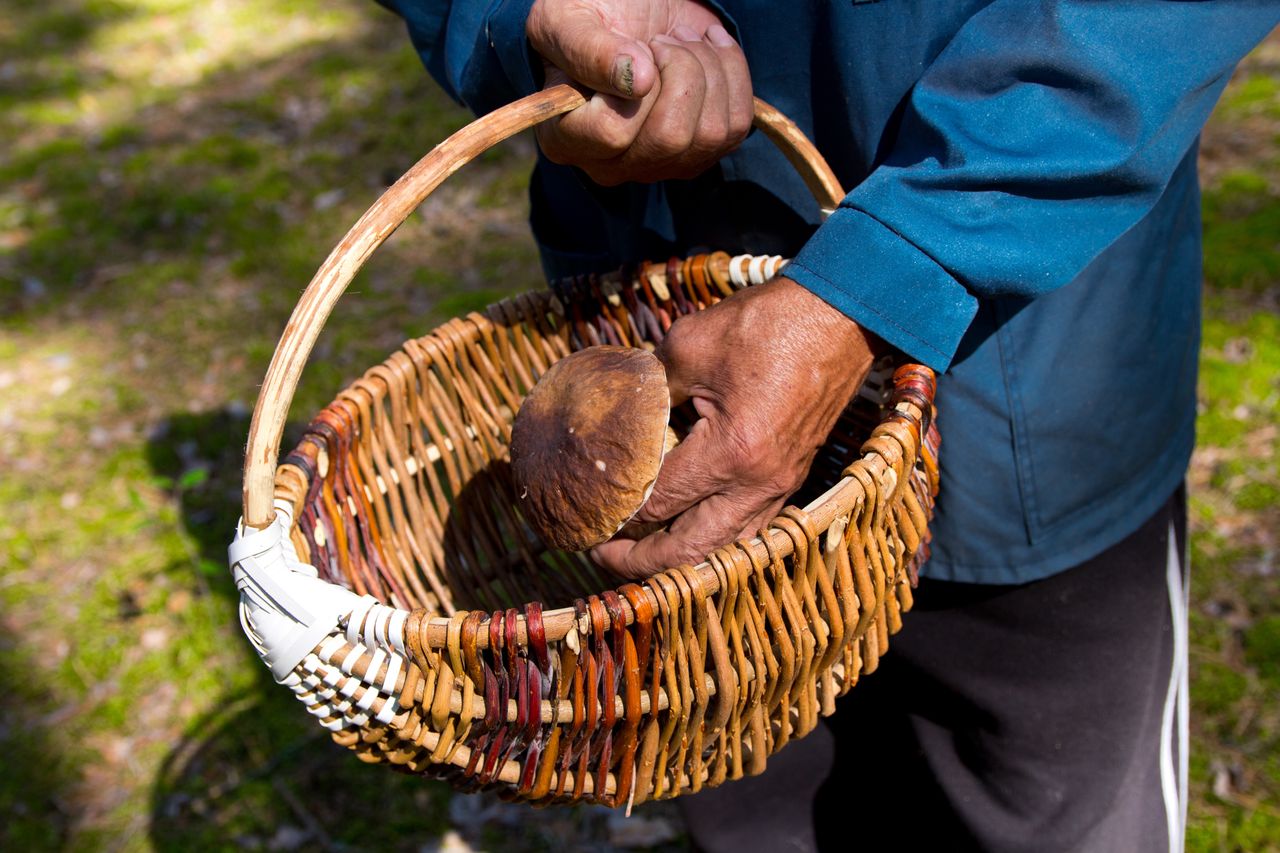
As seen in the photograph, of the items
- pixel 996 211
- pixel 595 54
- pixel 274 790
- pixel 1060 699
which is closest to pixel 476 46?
pixel 595 54

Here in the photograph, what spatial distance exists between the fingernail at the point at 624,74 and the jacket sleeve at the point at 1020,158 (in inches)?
12.8

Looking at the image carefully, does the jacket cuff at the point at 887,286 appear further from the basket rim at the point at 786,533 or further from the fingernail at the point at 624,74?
the fingernail at the point at 624,74

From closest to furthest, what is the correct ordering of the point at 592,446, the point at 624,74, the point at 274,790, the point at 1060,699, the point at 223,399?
1. the point at 624,74
2. the point at 592,446
3. the point at 1060,699
4. the point at 274,790
5. the point at 223,399

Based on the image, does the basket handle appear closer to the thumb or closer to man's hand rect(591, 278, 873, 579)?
the thumb

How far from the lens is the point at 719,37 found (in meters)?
1.47

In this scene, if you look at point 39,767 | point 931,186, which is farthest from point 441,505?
point 39,767

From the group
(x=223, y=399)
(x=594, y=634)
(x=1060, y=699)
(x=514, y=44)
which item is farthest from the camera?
(x=223, y=399)

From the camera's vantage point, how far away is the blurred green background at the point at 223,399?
8.35ft

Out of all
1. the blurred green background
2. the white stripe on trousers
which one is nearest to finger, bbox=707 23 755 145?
the white stripe on trousers

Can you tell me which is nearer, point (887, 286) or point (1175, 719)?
point (887, 286)

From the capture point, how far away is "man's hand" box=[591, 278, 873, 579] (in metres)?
1.30

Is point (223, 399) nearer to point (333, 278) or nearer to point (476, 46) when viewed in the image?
point (476, 46)

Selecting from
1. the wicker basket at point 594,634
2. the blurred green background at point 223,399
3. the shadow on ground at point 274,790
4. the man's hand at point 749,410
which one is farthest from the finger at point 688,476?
the shadow on ground at point 274,790

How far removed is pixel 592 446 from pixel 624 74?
1.66 feet
